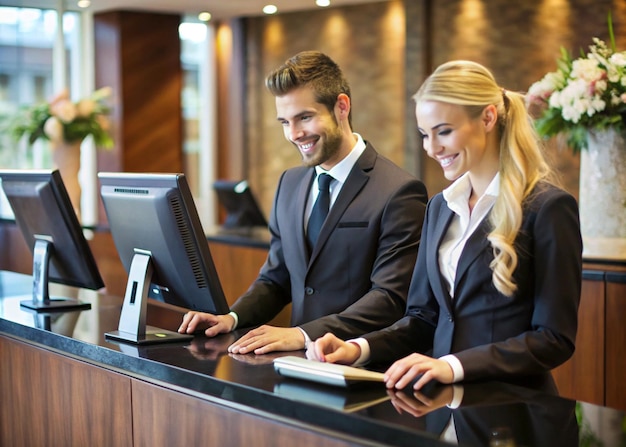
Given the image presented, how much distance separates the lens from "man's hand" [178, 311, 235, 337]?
8.75ft

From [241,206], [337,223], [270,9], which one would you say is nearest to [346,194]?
[337,223]

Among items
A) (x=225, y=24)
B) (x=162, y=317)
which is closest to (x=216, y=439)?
(x=162, y=317)

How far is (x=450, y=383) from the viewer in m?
2.02

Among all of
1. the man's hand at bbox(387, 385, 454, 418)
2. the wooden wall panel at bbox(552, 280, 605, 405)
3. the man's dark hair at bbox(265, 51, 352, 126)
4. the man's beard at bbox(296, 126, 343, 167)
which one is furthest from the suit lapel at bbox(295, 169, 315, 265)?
the wooden wall panel at bbox(552, 280, 605, 405)

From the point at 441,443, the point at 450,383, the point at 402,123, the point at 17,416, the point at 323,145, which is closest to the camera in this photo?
the point at 441,443

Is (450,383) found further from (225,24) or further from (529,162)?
(225,24)

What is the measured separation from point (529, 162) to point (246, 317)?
115cm

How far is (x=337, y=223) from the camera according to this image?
2822mm

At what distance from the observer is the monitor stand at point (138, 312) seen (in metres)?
2.58

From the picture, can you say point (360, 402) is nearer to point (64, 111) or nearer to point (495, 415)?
point (495, 415)

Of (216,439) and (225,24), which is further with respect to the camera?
(225,24)

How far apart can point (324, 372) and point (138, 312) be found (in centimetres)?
85

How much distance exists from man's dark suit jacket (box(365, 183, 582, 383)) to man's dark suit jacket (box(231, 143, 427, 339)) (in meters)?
0.40

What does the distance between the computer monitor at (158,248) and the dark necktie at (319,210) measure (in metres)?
0.45
